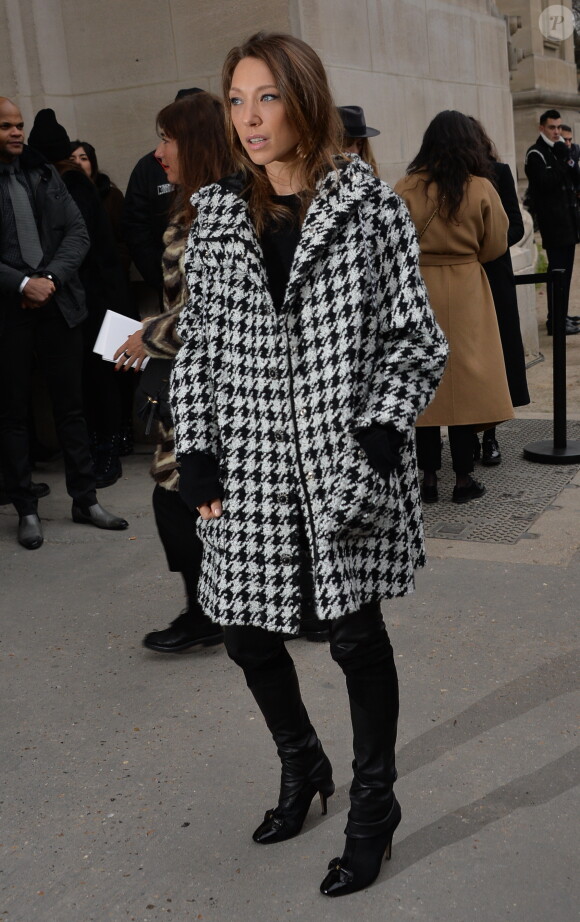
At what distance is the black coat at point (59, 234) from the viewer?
557 cm

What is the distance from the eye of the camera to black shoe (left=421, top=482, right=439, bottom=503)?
18.4 ft

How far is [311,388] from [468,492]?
10.8 feet

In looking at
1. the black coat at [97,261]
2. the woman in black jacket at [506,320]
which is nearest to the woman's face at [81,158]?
the black coat at [97,261]

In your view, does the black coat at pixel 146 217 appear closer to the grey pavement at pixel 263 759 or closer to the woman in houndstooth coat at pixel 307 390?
the grey pavement at pixel 263 759

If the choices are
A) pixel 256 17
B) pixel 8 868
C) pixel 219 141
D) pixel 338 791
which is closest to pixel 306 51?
pixel 219 141

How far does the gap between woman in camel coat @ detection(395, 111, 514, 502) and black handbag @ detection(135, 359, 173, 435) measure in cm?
205

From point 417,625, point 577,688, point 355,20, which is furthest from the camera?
point 355,20

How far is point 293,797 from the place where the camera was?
280cm

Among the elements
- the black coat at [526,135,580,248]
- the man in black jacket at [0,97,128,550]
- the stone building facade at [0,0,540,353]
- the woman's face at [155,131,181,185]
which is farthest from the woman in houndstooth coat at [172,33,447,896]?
the black coat at [526,135,580,248]

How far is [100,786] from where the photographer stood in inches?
124

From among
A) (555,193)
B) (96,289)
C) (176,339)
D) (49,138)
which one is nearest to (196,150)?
(176,339)

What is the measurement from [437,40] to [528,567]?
211 inches

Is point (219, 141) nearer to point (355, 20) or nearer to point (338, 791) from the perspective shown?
point (338, 791)

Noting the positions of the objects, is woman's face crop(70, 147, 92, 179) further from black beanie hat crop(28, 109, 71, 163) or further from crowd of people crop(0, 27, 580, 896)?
crowd of people crop(0, 27, 580, 896)
